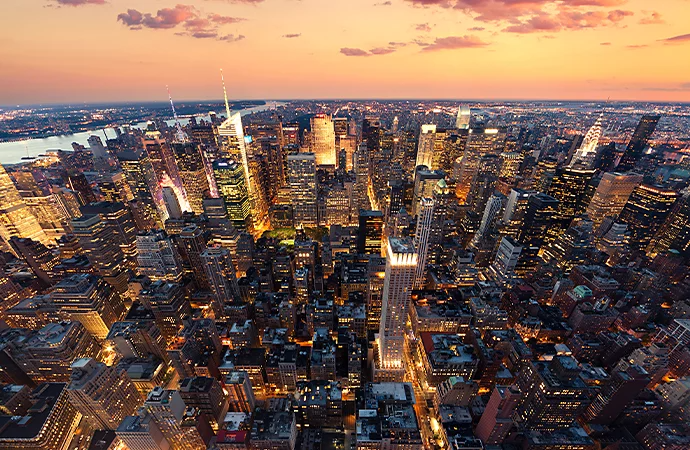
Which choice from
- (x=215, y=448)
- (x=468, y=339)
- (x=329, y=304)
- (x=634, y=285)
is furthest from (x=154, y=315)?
(x=634, y=285)

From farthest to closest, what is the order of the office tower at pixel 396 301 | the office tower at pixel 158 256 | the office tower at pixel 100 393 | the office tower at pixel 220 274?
the office tower at pixel 158 256 → the office tower at pixel 220 274 → the office tower at pixel 396 301 → the office tower at pixel 100 393

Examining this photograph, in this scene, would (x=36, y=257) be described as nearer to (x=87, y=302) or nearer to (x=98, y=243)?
(x=98, y=243)

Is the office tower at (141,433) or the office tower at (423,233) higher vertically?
the office tower at (423,233)

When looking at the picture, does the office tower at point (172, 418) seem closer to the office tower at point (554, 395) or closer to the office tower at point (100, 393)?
the office tower at point (100, 393)

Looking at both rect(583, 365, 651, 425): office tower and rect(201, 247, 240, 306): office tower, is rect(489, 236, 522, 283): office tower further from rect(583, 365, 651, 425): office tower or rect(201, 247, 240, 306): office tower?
rect(201, 247, 240, 306): office tower

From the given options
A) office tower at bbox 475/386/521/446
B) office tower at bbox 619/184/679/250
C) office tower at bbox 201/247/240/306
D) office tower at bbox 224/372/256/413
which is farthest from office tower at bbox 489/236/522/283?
office tower at bbox 201/247/240/306

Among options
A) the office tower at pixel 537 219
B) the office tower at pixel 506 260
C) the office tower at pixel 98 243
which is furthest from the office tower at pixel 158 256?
the office tower at pixel 537 219
